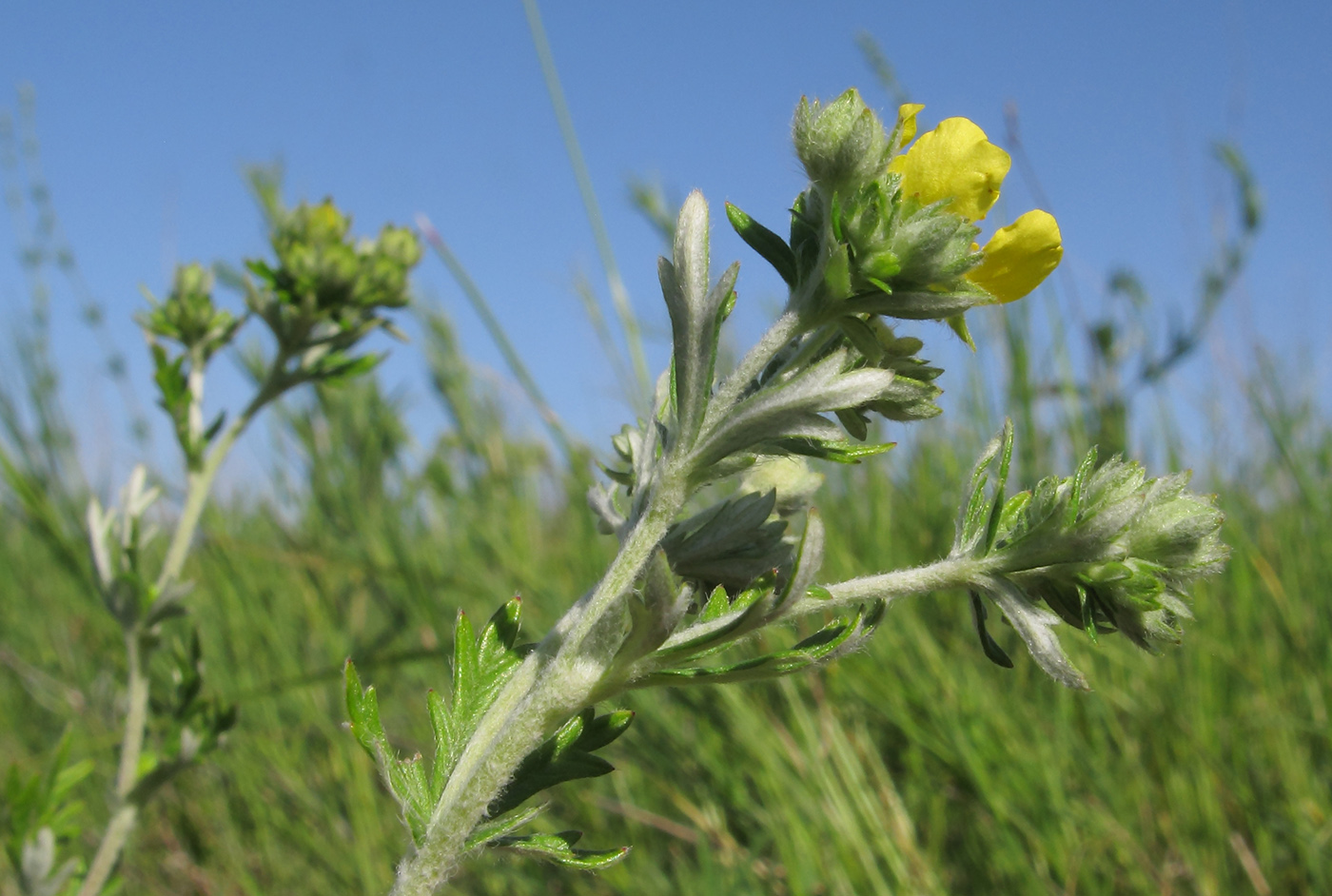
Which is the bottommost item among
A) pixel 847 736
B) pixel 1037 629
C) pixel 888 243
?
pixel 847 736

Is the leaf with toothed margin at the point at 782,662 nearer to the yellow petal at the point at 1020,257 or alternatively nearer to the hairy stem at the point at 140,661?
the yellow petal at the point at 1020,257

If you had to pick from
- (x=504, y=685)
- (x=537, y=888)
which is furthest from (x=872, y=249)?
(x=537, y=888)

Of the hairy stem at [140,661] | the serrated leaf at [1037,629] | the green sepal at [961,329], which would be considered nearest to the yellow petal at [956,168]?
the green sepal at [961,329]

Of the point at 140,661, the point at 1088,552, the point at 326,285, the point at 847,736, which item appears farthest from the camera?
the point at 847,736

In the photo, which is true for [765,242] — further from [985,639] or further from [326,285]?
[326,285]

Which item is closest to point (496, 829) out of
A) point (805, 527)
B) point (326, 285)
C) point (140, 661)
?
point (805, 527)

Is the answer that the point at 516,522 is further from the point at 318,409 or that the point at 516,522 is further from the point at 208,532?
the point at 318,409
